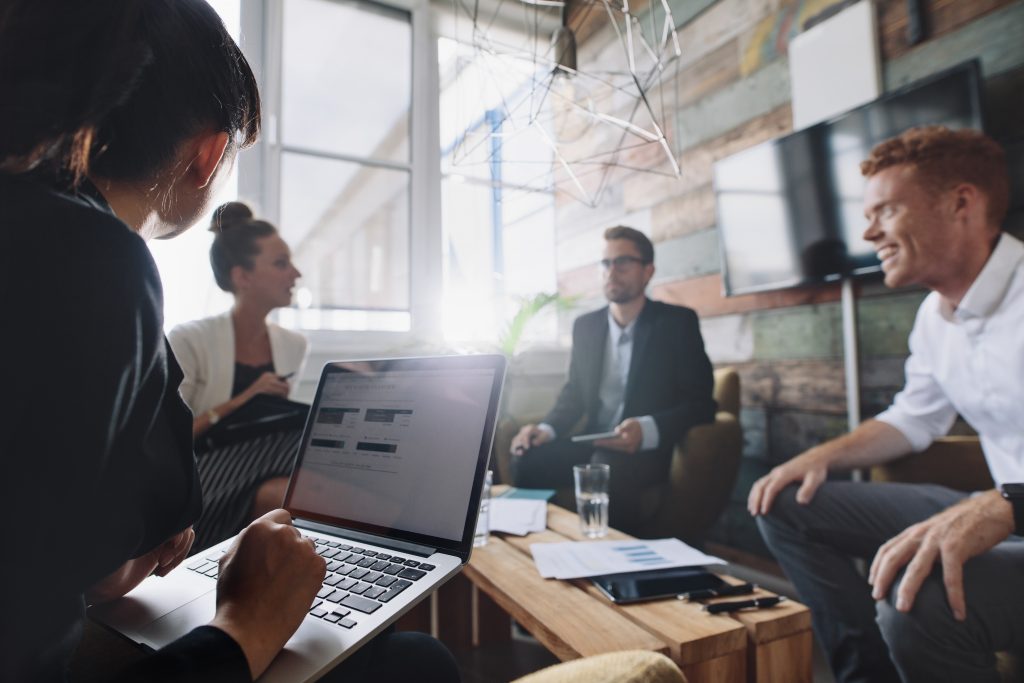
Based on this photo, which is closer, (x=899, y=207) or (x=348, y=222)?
(x=899, y=207)

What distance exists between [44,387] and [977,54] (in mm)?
2260

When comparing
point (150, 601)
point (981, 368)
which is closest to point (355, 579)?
point (150, 601)

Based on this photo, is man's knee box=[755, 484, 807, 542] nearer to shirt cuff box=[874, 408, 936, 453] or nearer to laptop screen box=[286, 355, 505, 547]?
shirt cuff box=[874, 408, 936, 453]

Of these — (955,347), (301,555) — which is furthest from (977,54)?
(301,555)

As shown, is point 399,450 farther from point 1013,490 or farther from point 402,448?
point 1013,490

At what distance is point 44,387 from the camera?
1.09 feet

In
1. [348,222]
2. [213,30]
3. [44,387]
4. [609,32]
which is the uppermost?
[609,32]

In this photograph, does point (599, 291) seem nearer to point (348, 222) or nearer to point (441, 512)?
point (348, 222)

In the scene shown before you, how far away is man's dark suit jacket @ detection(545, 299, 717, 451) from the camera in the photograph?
2061 millimetres

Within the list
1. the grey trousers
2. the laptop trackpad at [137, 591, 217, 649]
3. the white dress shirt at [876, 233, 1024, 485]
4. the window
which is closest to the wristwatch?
the grey trousers

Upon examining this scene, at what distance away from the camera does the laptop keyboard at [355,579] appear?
601 mm

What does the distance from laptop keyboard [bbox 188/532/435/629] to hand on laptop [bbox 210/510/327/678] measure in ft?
0.20

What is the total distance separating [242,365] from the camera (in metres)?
2.10

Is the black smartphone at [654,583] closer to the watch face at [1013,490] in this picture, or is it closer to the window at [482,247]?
the watch face at [1013,490]
